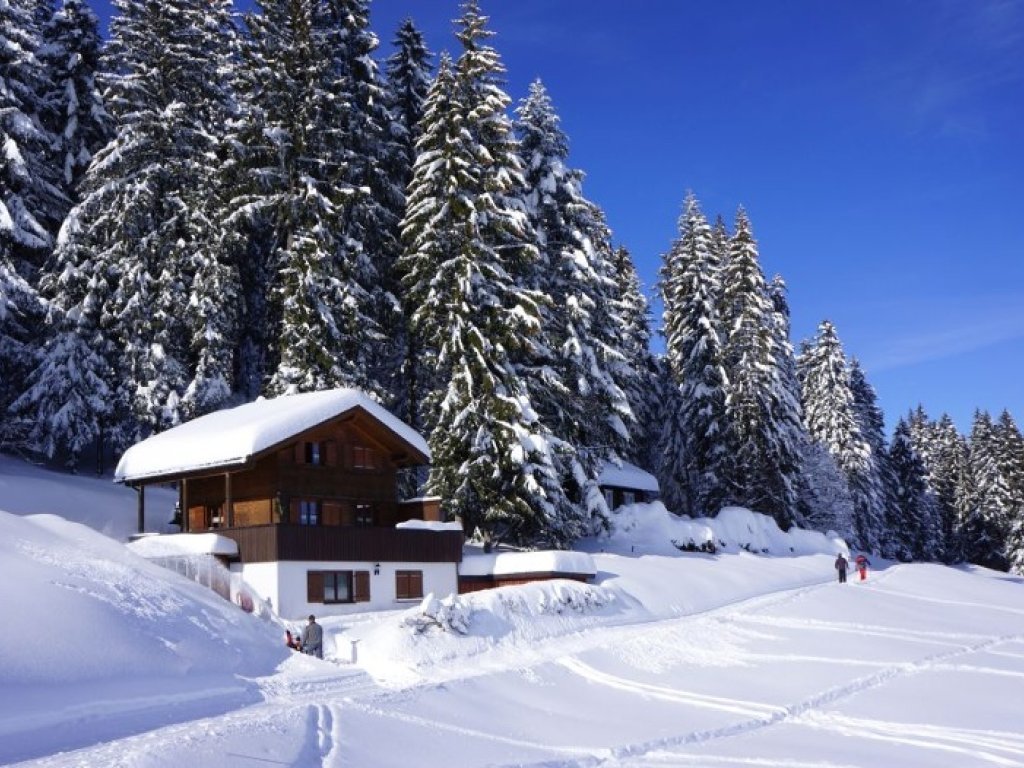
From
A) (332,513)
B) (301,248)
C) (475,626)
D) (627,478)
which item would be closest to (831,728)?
(475,626)

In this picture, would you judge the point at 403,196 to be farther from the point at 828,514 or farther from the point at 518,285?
the point at 828,514

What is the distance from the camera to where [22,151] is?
37.6m

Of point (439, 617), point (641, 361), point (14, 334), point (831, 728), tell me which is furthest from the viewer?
point (641, 361)

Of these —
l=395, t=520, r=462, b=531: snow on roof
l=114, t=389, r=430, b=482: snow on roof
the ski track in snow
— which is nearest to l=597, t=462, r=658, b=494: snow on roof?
l=395, t=520, r=462, b=531: snow on roof

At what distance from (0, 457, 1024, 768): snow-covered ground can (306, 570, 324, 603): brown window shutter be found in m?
1.68

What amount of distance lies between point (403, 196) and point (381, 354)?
8.10 metres

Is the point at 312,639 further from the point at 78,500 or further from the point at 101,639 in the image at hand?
the point at 78,500

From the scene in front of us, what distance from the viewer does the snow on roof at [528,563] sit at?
32906mm

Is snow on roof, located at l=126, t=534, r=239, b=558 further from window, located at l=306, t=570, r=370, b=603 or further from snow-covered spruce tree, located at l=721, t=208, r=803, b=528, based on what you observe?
snow-covered spruce tree, located at l=721, t=208, r=803, b=528

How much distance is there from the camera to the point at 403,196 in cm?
4478

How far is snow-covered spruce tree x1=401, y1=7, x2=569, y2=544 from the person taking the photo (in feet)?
115

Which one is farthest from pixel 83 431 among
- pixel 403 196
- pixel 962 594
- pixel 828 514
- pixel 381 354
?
pixel 828 514

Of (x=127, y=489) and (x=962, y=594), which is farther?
(x=962, y=594)

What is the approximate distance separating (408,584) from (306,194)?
16564mm
